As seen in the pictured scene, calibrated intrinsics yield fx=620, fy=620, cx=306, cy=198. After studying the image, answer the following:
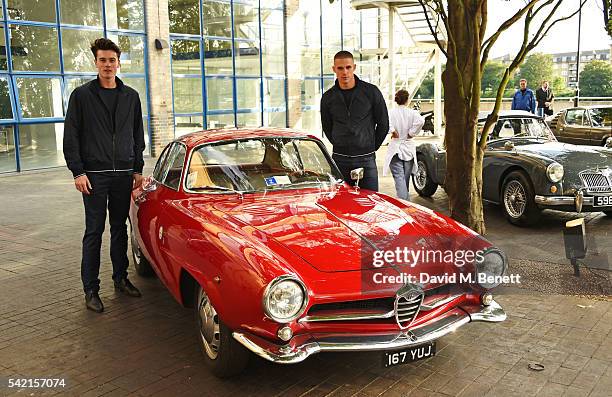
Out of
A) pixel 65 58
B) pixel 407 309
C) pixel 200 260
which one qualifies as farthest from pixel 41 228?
pixel 65 58

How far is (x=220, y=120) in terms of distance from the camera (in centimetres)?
2105

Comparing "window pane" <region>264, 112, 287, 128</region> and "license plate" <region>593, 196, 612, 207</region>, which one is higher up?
"window pane" <region>264, 112, 287, 128</region>

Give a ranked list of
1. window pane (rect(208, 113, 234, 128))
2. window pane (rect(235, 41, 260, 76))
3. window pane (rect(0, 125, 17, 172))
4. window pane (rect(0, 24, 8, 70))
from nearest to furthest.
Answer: window pane (rect(0, 24, 8, 70)), window pane (rect(0, 125, 17, 172)), window pane (rect(208, 113, 234, 128)), window pane (rect(235, 41, 260, 76))

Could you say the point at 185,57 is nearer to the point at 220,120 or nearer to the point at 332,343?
the point at 220,120

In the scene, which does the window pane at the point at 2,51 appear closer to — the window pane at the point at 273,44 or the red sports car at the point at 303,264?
the window pane at the point at 273,44

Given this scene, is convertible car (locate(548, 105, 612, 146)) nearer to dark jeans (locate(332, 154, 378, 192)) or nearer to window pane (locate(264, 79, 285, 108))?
window pane (locate(264, 79, 285, 108))

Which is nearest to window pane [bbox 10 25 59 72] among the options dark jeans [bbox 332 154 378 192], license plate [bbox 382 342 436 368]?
dark jeans [bbox 332 154 378 192]

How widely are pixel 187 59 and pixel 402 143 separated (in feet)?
42.1

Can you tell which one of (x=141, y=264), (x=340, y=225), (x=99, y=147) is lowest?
(x=141, y=264)

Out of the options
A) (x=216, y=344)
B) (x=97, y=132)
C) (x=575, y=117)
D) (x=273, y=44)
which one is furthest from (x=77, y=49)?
(x=216, y=344)

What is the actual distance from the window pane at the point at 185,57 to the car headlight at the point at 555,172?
13939mm

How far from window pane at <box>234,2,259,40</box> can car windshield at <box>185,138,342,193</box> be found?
55.3 ft

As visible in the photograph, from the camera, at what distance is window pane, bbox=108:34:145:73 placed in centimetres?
1784

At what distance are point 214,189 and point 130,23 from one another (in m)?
14.6
